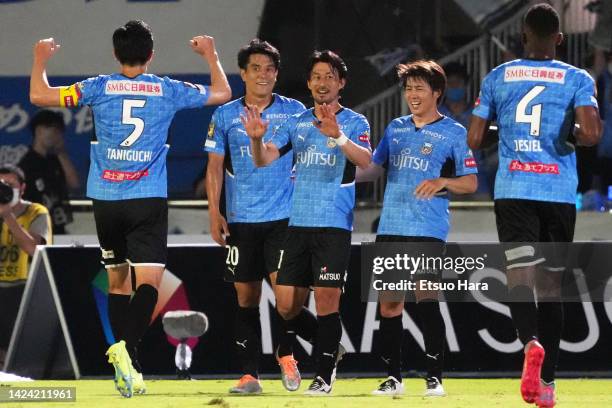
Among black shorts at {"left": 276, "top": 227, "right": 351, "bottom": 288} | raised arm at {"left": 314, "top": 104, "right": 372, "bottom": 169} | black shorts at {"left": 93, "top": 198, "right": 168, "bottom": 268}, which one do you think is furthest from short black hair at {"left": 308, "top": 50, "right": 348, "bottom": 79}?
black shorts at {"left": 93, "top": 198, "right": 168, "bottom": 268}

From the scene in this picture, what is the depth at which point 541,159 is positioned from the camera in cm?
780

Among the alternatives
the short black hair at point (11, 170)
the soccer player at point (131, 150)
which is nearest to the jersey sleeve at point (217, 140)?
the soccer player at point (131, 150)

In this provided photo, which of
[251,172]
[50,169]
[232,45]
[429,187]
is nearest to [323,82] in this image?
[251,172]

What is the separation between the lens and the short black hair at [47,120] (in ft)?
49.2

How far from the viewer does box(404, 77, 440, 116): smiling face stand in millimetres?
8977

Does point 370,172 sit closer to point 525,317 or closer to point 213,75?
point 213,75

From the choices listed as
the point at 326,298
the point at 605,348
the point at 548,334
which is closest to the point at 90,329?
the point at 326,298

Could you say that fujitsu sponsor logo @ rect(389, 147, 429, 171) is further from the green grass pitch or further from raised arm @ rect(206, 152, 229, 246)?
the green grass pitch

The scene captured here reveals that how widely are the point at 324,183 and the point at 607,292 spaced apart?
10.5 feet

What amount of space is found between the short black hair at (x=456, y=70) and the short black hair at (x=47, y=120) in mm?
3828

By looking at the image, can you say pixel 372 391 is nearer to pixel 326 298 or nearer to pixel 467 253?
pixel 326 298

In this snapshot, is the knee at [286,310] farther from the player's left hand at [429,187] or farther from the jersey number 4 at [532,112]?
the jersey number 4 at [532,112]

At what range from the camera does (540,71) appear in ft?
25.7

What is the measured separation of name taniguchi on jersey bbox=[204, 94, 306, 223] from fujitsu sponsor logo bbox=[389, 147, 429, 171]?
0.68 m
